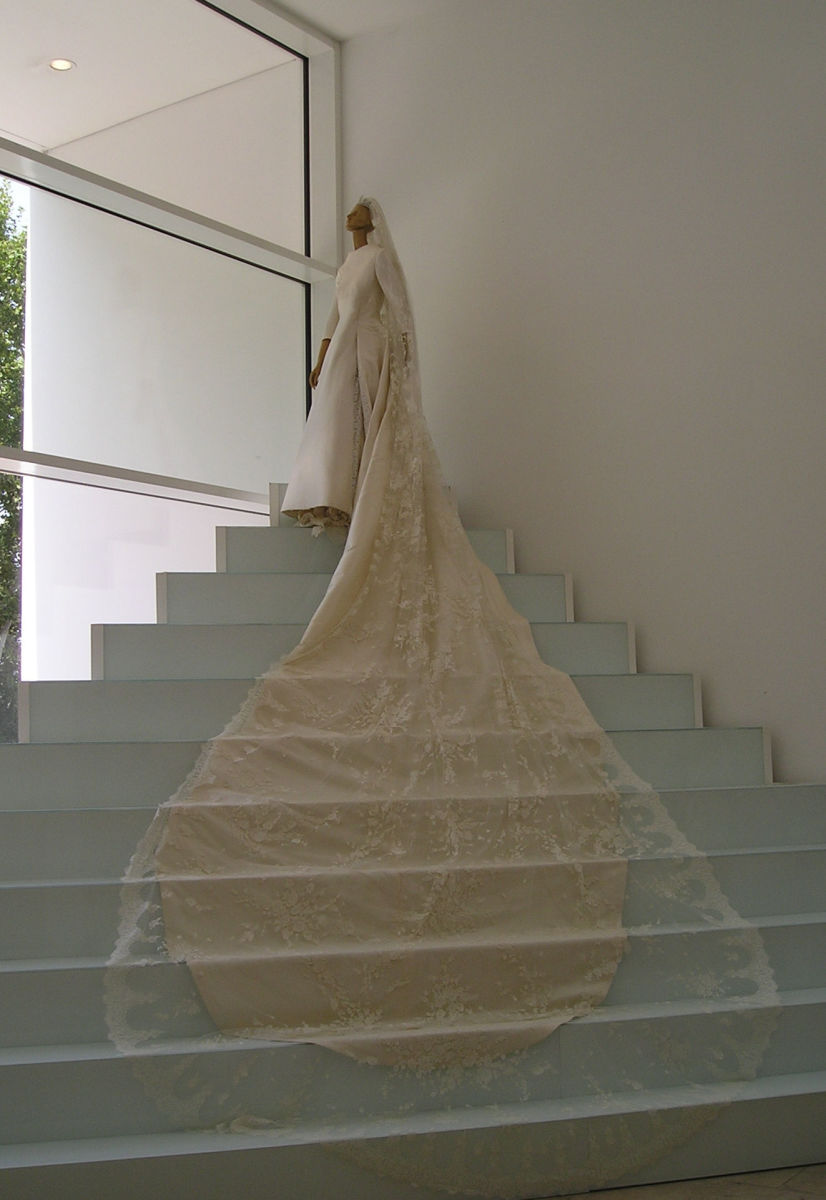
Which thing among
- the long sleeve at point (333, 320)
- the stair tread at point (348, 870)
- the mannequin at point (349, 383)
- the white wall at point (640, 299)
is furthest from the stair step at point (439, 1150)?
the long sleeve at point (333, 320)

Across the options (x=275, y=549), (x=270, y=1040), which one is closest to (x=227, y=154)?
(x=275, y=549)

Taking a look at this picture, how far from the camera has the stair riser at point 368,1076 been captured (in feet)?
8.86

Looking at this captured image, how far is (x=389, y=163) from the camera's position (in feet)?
20.8

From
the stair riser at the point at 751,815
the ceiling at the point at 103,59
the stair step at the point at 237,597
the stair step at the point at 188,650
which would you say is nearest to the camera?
the stair riser at the point at 751,815

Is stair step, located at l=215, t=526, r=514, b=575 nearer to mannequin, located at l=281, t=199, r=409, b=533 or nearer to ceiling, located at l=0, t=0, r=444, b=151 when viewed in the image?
mannequin, located at l=281, t=199, r=409, b=533

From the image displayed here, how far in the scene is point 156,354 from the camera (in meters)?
5.86

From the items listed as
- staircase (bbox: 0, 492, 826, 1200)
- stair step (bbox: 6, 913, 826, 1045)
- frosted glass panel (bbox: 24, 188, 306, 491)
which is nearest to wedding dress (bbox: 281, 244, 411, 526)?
staircase (bbox: 0, 492, 826, 1200)

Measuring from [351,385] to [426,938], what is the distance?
2532mm

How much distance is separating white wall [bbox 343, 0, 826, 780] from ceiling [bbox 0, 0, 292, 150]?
868mm

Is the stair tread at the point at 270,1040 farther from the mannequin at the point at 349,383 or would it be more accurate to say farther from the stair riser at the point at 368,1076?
the mannequin at the point at 349,383

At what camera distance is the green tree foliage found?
5.18 m

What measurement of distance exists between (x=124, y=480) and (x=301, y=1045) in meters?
3.14

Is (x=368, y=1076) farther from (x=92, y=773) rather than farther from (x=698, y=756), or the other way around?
(x=698, y=756)

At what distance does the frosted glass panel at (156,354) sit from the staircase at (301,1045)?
1767 millimetres
